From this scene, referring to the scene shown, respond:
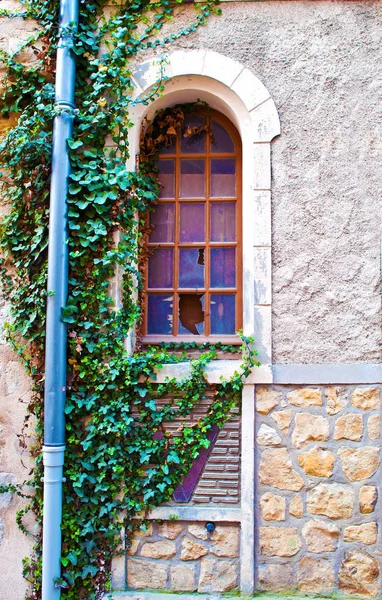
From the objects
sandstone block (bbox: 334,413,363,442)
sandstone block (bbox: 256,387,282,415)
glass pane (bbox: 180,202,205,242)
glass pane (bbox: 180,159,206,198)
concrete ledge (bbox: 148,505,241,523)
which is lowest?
concrete ledge (bbox: 148,505,241,523)

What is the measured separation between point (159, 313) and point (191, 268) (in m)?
0.40

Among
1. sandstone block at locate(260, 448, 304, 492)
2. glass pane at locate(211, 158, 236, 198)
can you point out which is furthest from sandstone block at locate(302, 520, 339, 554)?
glass pane at locate(211, 158, 236, 198)

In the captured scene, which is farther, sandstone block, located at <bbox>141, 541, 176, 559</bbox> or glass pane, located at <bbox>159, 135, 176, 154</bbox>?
glass pane, located at <bbox>159, 135, 176, 154</bbox>

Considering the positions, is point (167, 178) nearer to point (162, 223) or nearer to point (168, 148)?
point (168, 148)

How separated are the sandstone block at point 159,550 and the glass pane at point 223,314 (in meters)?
1.43

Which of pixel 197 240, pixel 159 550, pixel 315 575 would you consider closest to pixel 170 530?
pixel 159 550

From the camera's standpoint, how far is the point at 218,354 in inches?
134

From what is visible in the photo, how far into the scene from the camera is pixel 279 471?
124 inches

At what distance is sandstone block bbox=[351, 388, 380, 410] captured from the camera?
10.3 ft

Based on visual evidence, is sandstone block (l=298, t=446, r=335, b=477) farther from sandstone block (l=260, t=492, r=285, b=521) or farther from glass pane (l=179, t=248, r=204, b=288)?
glass pane (l=179, t=248, r=204, b=288)

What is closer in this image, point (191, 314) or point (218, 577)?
point (218, 577)

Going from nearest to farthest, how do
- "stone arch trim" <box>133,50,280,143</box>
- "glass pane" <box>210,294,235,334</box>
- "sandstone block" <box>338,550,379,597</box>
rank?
1. "sandstone block" <box>338,550,379,597</box>
2. "stone arch trim" <box>133,50,280,143</box>
3. "glass pane" <box>210,294,235,334</box>

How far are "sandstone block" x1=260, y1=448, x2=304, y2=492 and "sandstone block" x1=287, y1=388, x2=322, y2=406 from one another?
0.31 meters

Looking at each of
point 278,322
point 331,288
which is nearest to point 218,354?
point 278,322
